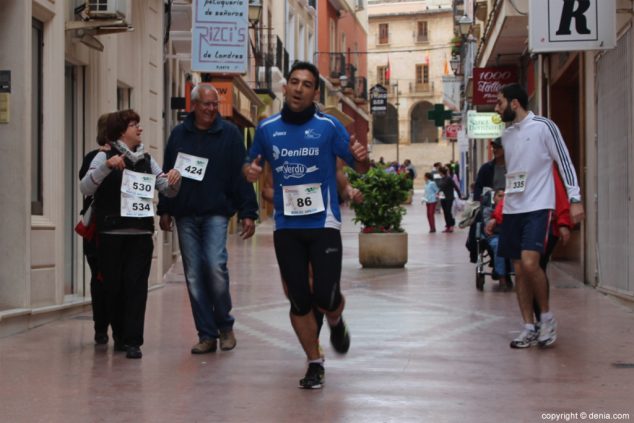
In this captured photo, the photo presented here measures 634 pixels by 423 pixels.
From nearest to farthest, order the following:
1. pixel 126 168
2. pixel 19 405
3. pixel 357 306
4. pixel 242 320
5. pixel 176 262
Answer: pixel 19 405 < pixel 126 168 < pixel 242 320 < pixel 357 306 < pixel 176 262

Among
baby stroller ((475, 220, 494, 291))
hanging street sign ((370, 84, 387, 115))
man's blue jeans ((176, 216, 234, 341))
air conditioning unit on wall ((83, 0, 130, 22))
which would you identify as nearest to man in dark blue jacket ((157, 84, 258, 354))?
man's blue jeans ((176, 216, 234, 341))

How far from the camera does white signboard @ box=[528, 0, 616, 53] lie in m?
11.5

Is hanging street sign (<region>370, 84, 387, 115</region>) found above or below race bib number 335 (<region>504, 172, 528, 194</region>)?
above

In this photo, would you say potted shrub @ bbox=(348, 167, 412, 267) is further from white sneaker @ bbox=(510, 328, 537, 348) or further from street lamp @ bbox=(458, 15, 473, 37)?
street lamp @ bbox=(458, 15, 473, 37)

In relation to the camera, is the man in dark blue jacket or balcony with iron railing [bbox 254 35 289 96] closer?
the man in dark blue jacket

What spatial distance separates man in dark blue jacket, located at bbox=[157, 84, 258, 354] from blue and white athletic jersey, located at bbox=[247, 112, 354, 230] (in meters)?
1.29

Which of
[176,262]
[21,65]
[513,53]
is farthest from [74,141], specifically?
[513,53]

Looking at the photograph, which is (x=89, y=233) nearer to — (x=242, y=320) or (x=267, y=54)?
(x=242, y=320)

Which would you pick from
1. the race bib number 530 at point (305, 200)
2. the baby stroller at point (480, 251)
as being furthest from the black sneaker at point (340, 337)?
the baby stroller at point (480, 251)

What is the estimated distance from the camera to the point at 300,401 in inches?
256

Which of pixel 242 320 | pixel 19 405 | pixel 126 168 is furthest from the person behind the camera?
pixel 242 320

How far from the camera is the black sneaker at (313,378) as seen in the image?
688 centimetres

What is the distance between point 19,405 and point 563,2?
25.2ft

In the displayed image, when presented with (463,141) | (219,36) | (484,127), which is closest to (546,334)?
(219,36)
